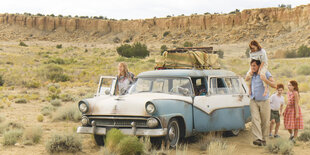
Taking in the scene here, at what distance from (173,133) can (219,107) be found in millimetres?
1438

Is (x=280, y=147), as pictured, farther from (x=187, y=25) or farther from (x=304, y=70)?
(x=187, y=25)

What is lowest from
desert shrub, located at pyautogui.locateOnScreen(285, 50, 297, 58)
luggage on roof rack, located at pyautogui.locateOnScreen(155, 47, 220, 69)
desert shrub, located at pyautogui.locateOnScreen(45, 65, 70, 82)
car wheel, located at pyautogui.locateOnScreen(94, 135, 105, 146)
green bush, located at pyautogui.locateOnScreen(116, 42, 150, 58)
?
car wheel, located at pyautogui.locateOnScreen(94, 135, 105, 146)

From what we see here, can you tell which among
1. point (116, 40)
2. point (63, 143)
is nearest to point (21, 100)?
point (63, 143)

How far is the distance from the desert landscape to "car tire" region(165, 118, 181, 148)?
158 mm

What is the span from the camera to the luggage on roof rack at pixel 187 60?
8.73 meters

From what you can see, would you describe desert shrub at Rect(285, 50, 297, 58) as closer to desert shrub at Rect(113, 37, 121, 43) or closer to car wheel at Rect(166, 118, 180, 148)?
car wheel at Rect(166, 118, 180, 148)

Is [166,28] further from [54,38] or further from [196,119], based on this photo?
[196,119]

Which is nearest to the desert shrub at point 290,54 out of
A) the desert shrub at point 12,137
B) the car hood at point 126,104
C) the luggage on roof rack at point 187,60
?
the luggage on roof rack at point 187,60

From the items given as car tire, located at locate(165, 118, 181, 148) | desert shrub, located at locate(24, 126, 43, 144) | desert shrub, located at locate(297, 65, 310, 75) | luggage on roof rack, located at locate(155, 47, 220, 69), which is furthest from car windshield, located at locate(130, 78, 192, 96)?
desert shrub, located at locate(297, 65, 310, 75)

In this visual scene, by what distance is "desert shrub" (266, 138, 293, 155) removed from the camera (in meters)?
7.26

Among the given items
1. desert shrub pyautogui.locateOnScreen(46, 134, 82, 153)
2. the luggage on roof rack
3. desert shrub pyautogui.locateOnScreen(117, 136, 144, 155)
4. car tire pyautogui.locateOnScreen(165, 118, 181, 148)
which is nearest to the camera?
desert shrub pyautogui.locateOnScreen(117, 136, 144, 155)

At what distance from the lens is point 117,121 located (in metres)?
6.96

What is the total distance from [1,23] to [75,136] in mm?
111482

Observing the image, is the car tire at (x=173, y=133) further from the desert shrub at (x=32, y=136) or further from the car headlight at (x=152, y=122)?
the desert shrub at (x=32, y=136)
